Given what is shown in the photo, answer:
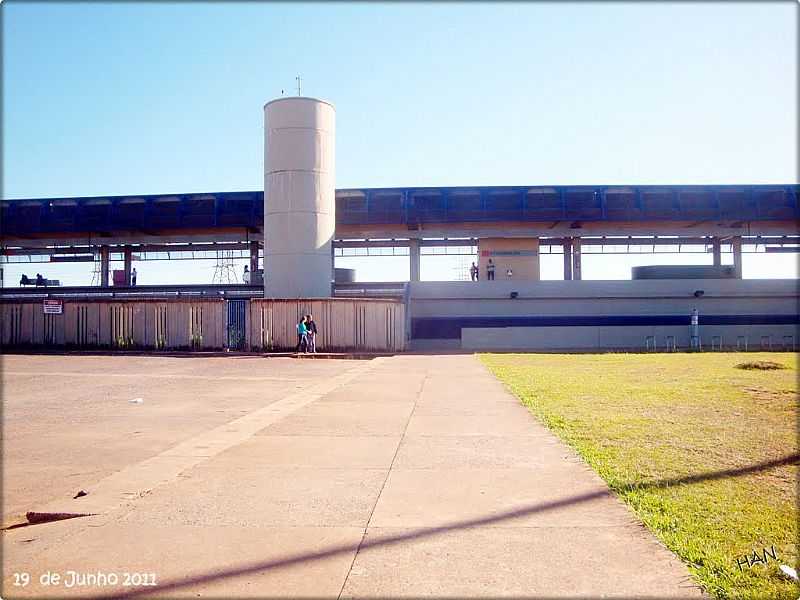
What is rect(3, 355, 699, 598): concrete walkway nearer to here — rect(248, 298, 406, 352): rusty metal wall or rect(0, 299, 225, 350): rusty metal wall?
rect(248, 298, 406, 352): rusty metal wall

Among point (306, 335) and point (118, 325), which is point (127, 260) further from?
point (306, 335)

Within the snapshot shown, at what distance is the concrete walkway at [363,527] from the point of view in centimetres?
437

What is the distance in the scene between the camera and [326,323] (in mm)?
30938

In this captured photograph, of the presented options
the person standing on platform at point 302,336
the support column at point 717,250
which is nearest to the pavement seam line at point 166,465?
the person standing on platform at point 302,336

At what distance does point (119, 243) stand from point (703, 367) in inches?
1508

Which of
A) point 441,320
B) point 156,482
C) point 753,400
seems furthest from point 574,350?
point 156,482

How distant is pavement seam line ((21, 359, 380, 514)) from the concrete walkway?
0.05 meters

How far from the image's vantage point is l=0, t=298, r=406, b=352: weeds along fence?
30609mm

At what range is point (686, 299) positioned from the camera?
3775 centimetres

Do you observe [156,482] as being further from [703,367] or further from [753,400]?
[703,367]

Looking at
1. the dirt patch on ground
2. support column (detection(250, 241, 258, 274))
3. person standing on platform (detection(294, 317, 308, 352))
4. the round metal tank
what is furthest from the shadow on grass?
support column (detection(250, 241, 258, 274))

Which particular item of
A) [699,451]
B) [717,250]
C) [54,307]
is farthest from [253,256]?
[699,451]

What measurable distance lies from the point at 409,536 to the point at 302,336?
25.0 m

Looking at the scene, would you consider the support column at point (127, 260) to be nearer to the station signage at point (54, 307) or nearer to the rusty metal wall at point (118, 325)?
the rusty metal wall at point (118, 325)
